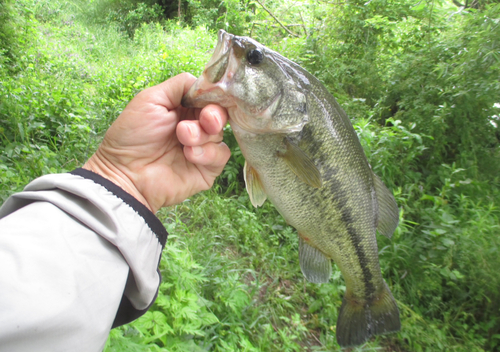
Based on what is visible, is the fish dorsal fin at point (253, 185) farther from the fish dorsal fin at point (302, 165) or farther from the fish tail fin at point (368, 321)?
the fish tail fin at point (368, 321)

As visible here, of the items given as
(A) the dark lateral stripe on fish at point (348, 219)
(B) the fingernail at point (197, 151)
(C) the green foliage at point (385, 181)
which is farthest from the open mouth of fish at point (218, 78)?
(C) the green foliage at point (385, 181)

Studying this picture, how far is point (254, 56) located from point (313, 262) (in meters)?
1.22

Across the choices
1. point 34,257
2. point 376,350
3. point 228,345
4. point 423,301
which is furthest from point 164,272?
point 423,301

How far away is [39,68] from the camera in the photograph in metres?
5.55

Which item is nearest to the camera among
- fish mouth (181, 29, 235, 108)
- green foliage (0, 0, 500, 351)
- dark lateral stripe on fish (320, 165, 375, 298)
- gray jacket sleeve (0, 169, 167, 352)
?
gray jacket sleeve (0, 169, 167, 352)

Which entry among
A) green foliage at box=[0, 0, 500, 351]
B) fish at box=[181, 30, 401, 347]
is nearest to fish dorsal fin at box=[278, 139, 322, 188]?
fish at box=[181, 30, 401, 347]

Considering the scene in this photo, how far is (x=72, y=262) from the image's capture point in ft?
2.97

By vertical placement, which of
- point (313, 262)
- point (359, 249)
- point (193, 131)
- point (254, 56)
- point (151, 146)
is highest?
point (254, 56)

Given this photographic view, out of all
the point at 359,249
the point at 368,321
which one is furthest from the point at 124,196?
the point at 368,321

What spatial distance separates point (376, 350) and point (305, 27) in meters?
6.62

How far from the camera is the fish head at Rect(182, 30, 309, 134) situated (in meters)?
1.33

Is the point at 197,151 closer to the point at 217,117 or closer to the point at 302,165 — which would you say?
the point at 217,117

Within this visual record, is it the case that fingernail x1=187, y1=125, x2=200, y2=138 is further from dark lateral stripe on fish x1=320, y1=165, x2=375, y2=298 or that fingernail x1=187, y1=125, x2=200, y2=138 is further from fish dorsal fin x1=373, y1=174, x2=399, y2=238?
fish dorsal fin x1=373, y1=174, x2=399, y2=238

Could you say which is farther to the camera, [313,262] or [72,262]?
[313,262]
